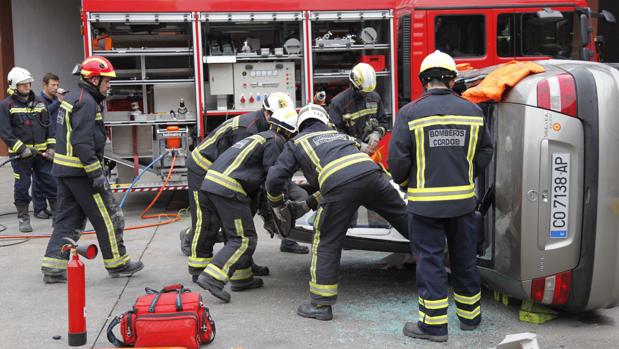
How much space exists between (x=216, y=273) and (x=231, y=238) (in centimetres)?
32

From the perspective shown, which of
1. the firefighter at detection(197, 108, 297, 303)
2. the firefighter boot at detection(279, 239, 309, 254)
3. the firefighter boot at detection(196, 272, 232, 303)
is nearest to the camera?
the firefighter boot at detection(196, 272, 232, 303)

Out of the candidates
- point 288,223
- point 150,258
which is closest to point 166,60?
point 150,258

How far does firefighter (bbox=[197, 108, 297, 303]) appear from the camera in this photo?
5.70 m

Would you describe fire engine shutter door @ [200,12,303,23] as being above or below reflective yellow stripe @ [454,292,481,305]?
above

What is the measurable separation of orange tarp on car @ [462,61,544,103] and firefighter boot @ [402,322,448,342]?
1.59m

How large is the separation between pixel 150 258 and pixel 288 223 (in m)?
2.22

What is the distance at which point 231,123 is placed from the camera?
636cm

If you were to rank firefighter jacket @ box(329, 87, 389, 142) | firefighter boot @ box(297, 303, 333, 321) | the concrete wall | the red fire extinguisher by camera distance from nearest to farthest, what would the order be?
the red fire extinguisher, firefighter boot @ box(297, 303, 333, 321), firefighter jacket @ box(329, 87, 389, 142), the concrete wall

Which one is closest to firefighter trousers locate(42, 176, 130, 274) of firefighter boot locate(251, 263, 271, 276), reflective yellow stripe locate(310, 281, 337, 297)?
firefighter boot locate(251, 263, 271, 276)

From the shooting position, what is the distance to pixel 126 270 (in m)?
6.52

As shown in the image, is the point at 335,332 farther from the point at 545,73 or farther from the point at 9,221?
the point at 9,221

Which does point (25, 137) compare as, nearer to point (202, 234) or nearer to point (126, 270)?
point (126, 270)

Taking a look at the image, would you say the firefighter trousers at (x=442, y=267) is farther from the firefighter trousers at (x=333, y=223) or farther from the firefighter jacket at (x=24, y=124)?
the firefighter jacket at (x=24, y=124)

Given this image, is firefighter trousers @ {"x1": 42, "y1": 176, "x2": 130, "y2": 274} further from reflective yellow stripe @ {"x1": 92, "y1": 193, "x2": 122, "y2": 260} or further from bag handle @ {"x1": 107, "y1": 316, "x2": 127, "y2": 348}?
bag handle @ {"x1": 107, "y1": 316, "x2": 127, "y2": 348}
